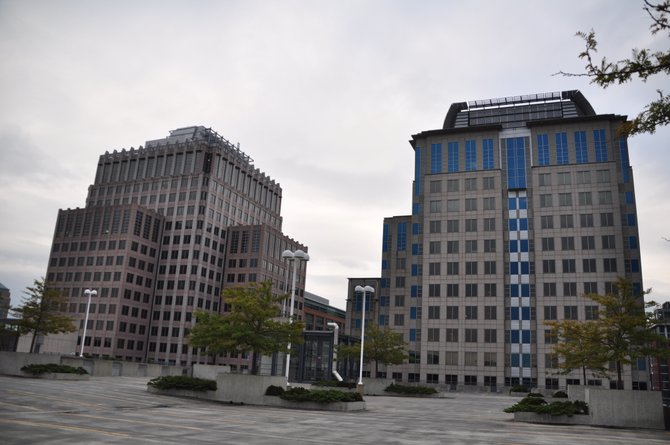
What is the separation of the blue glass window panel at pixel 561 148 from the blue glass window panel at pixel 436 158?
1887 cm

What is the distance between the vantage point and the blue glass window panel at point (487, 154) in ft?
292

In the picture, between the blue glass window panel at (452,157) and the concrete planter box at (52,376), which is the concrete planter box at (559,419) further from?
the blue glass window panel at (452,157)

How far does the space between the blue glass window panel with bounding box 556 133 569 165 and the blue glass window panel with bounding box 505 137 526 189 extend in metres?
5.22

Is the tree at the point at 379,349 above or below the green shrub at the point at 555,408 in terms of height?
above

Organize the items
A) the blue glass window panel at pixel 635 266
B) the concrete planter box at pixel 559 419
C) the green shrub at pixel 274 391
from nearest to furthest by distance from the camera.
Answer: the concrete planter box at pixel 559 419, the green shrub at pixel 274 391, the blue glass window panel at pixel 635 266

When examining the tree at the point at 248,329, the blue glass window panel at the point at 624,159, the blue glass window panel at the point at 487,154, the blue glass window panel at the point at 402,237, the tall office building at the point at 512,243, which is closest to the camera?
the tree at the point at 248,329

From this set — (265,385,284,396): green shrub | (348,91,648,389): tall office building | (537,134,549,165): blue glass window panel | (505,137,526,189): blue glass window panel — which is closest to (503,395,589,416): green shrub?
(265,385,284,396): green shrub

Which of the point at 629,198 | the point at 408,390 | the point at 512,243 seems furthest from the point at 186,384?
the point at 629,198

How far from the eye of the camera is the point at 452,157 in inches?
3590

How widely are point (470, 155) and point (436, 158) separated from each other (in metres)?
5.74

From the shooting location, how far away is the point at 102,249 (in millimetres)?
118938

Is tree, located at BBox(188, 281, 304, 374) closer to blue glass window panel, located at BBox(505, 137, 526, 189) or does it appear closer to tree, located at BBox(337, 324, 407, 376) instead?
tree, located at BBox(337, 324, 407, 376)

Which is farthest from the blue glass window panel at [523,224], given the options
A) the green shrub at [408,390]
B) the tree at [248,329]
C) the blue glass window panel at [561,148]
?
the tree at [248,329]

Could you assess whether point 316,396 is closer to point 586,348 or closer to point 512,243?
point 586,348
